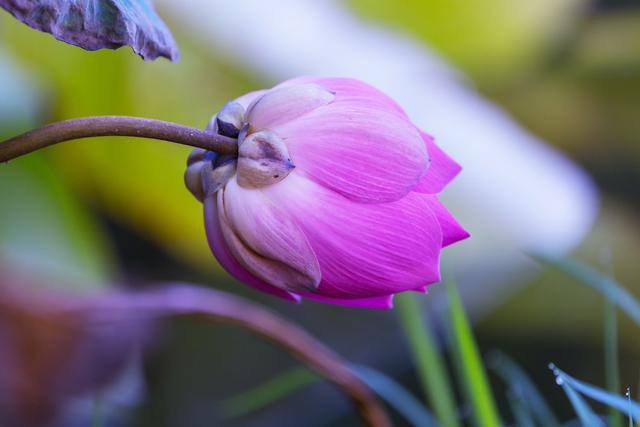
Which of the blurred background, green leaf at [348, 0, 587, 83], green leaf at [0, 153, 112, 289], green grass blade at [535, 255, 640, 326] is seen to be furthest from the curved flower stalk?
green leaf at [348, 0, 587, 83]

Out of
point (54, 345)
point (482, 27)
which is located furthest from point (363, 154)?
point (482, 27)

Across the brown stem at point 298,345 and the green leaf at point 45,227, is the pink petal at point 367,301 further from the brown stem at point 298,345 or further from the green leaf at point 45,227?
the green leaf at point 45,227

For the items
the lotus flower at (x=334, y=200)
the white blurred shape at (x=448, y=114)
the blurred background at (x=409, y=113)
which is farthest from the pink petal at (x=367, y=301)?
the white blurred shape at (x=448, y=114)

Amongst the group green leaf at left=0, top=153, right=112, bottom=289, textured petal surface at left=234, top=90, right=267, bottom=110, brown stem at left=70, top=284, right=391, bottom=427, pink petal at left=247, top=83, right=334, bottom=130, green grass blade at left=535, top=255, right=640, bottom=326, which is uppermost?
pink petal at left=247, top=83, right=334, bottom=130

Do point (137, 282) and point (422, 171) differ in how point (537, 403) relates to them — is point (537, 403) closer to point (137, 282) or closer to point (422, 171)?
point (422, 171)

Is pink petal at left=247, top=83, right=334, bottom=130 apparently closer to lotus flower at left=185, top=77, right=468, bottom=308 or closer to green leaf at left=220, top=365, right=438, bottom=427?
lotus flower at left=185, top=77, right=468, bottom=308

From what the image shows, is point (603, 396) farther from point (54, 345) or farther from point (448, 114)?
point (448, 114)

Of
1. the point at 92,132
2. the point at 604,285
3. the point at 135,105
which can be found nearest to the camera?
the point at 92,132
